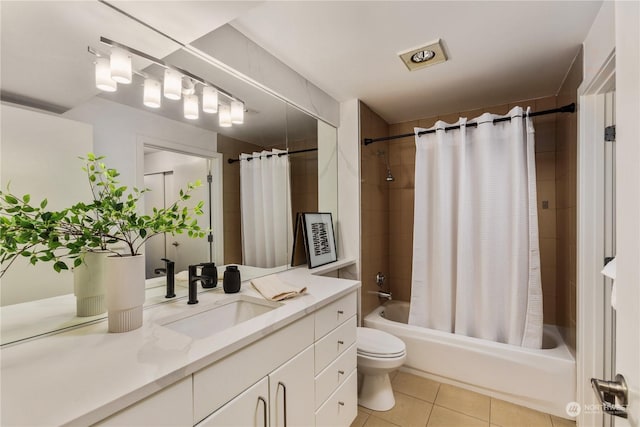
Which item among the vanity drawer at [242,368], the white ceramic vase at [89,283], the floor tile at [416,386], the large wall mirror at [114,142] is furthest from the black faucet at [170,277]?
the floor tile at [416,386]

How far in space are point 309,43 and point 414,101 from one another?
1.19m

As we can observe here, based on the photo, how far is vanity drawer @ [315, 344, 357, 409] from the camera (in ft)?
4.23

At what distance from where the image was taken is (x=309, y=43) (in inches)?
61.9

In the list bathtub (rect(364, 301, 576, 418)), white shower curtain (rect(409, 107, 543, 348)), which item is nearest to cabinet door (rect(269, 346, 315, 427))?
bathtub (rect(364, 301, 576, 418))

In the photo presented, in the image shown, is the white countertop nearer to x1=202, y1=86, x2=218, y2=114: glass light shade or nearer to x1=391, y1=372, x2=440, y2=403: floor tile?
A: x1=202, y1=86, x2=218, y2=114: glass light shade

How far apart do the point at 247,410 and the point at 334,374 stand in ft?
2.00

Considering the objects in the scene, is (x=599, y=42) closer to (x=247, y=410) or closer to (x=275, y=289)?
(x=275, y=289)

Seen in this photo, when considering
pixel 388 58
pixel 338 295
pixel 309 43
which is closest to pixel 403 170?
pixel 388 58

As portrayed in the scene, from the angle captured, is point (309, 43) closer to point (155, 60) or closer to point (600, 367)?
point (155, 60)

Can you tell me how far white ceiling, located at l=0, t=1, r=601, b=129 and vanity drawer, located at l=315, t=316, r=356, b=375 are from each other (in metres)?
1.41

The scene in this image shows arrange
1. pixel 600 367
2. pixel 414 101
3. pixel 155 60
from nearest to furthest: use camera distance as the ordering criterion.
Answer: pixel 155 60 < pixel 600 367 < pixel 414 101

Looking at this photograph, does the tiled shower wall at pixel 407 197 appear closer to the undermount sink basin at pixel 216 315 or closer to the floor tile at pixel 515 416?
the floor tile at pixel 515 416

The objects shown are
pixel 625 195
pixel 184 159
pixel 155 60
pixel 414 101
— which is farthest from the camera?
pixel 414 101

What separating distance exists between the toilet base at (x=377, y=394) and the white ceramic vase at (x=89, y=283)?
1644mm
